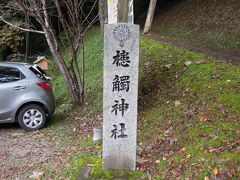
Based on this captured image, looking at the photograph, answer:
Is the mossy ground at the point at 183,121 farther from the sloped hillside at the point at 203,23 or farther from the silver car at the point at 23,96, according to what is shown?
the sloped hillside at the point at 203,23

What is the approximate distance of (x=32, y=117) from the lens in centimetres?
926

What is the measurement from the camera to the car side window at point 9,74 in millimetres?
9100

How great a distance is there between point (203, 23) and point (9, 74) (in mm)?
11252

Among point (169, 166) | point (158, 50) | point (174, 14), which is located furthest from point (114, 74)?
point (174, 14)

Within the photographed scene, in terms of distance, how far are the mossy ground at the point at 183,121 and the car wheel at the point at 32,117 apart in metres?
1.13

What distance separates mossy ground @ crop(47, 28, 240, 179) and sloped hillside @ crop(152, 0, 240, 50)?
493 centimetres

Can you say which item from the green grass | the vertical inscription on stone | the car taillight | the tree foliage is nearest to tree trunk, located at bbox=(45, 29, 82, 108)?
the car taillight

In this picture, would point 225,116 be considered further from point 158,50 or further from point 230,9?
point 230,9

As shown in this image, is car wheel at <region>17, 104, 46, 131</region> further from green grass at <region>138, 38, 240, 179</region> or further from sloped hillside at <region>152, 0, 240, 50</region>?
sloped hillside at <region>152, 0, 240, 50</region>

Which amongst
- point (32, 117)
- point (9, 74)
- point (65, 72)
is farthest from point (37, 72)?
point (65, 72)

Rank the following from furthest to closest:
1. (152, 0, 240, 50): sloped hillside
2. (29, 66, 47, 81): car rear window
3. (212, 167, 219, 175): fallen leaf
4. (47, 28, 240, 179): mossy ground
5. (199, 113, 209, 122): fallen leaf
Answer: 1. (152, 0, 240, 50): sloped hillside
2. (29, 66, 47, 81): car rear window
3. (199, 113, 209, 122): fallen leaf
4. (47, 28, 240, 179): mossy ground
5. (212, 167, 219, 175): fallen leaf

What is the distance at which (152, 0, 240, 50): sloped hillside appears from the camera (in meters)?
15.3

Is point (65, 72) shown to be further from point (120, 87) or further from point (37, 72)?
point (120, 87)

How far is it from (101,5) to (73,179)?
782 centimetres
